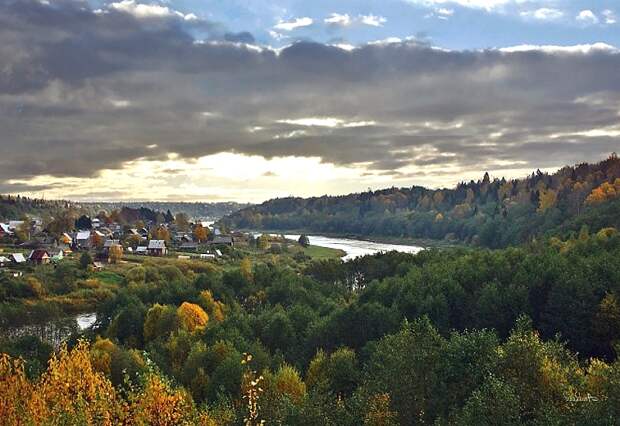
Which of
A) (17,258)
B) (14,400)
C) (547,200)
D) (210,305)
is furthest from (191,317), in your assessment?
(547,200)

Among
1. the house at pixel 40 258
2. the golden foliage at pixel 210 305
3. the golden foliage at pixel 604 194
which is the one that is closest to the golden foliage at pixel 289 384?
the golden foliage at pixel 210 305

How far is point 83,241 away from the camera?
192 metres

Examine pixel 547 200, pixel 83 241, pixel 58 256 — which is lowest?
pixel 58 256

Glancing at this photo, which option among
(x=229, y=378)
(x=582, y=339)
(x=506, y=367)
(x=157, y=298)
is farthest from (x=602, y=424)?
(x=157, y=298)

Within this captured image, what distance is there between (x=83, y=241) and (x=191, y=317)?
12720 centimetres

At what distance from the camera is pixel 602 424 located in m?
23.0

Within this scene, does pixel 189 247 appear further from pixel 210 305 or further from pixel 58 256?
pixel 210 305

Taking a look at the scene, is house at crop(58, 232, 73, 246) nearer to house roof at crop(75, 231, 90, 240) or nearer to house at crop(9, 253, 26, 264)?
house roof at crop(75, 231, 90, 240)

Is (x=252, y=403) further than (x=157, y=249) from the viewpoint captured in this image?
No

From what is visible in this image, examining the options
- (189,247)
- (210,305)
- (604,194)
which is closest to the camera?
(210,305)

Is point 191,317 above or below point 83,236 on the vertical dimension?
below

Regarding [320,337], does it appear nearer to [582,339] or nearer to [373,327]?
[373,327]

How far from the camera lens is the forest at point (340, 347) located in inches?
1083

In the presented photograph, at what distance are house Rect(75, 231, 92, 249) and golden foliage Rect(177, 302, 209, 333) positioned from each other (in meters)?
117
